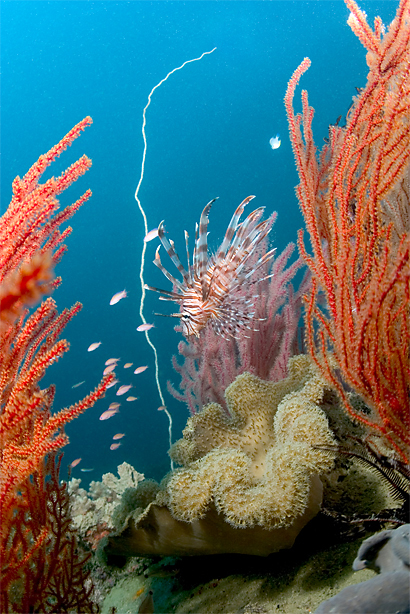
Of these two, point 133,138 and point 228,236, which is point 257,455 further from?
point 133,138

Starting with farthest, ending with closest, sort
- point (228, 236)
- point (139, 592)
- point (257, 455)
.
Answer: point (228, 236) → point (139, 592) → point (257, 455)

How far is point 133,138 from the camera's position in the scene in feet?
34.8

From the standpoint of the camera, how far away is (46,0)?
995cm

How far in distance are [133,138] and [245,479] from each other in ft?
35.9

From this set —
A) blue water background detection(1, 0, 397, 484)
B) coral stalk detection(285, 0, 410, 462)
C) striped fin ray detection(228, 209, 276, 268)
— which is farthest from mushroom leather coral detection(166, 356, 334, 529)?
blue water background detection(1, 0, 397, 484)

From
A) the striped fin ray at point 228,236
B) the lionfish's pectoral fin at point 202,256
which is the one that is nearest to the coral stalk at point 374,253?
the striped fin ray at point 228,236

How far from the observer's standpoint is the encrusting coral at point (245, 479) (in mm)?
1550

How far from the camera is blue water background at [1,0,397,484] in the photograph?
1020 centimetres

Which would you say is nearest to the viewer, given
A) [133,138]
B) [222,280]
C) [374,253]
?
[374,253]

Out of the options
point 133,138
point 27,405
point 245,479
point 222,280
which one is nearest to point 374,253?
point 245,479

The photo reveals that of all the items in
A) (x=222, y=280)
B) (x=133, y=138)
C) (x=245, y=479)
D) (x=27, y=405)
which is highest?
(x=133, y=138)

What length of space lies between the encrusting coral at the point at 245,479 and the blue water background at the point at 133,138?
8.19 m

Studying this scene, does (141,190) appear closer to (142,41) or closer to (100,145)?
(100,145)

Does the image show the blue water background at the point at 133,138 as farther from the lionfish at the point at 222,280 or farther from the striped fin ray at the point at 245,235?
the striped fin ray at the point at 245,235
